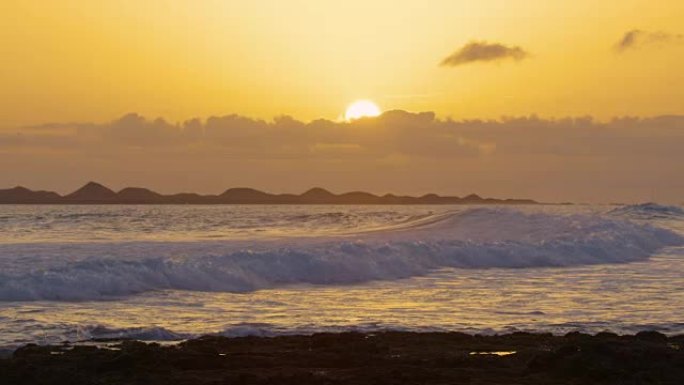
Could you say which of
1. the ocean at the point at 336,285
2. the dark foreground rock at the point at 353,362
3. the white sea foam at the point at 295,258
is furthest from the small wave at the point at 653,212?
the dark foreground rock at the point at 353,362

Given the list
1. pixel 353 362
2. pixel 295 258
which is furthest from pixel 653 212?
pixel 353 362

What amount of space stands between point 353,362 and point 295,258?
17.2m

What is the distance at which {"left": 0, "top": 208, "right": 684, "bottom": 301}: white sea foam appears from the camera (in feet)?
77.0

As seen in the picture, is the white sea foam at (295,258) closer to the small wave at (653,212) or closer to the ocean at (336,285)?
→ the ocean at (336,285)

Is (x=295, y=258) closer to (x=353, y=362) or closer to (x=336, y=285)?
(x=336, y=285)

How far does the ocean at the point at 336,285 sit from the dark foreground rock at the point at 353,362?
2086 millimetres

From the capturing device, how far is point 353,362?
1251cm

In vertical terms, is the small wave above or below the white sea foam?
above

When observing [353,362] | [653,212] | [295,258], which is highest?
[653,212]

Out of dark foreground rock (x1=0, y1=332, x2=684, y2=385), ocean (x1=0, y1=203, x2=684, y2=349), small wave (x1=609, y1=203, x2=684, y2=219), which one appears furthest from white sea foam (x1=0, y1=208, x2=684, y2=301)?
small wave (x1=609, y1=203, x2=684, y2=219)

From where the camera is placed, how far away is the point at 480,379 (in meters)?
11.5

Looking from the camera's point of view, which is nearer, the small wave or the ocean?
the ocean

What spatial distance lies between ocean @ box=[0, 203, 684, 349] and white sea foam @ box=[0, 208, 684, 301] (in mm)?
66

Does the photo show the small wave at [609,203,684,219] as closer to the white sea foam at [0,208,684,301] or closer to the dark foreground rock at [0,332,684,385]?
the white sea foam at [0,208,684,301]
